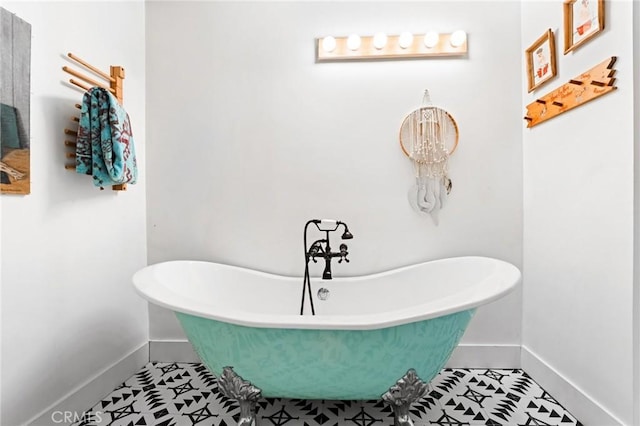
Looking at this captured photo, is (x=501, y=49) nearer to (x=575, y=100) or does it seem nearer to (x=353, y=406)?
(x=575, y=100)

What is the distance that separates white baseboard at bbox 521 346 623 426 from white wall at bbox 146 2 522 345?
0.17m

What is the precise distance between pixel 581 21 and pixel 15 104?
228 cm

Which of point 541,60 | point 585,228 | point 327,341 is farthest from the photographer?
point 541,60

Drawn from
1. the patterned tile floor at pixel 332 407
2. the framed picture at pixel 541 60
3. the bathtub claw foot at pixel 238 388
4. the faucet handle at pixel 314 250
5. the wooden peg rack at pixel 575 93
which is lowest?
the patterned tile floor at pixel 332 407

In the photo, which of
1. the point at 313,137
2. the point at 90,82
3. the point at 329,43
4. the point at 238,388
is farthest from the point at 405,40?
the point at 238,388

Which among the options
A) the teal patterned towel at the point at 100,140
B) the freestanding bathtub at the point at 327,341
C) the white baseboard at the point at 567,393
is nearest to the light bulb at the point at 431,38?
the freestanding bathtub at the point at 327,341

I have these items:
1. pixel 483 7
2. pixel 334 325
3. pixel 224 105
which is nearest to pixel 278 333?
pixel 334 325

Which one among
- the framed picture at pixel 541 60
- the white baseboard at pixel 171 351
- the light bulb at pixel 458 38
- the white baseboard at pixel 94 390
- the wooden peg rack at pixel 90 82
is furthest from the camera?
the white baseboard at pixel 171 351

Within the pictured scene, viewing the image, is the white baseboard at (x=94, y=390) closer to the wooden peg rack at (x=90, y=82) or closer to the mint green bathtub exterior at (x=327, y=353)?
the mint green bathtub exterior at (x=327, y=353)

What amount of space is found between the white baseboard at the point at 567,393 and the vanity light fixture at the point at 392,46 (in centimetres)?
177

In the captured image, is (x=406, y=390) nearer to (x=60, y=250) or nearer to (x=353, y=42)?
(x=60, y=250)

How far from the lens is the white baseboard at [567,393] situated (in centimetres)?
135

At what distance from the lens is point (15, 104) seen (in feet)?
4.00

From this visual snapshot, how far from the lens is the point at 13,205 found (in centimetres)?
123
